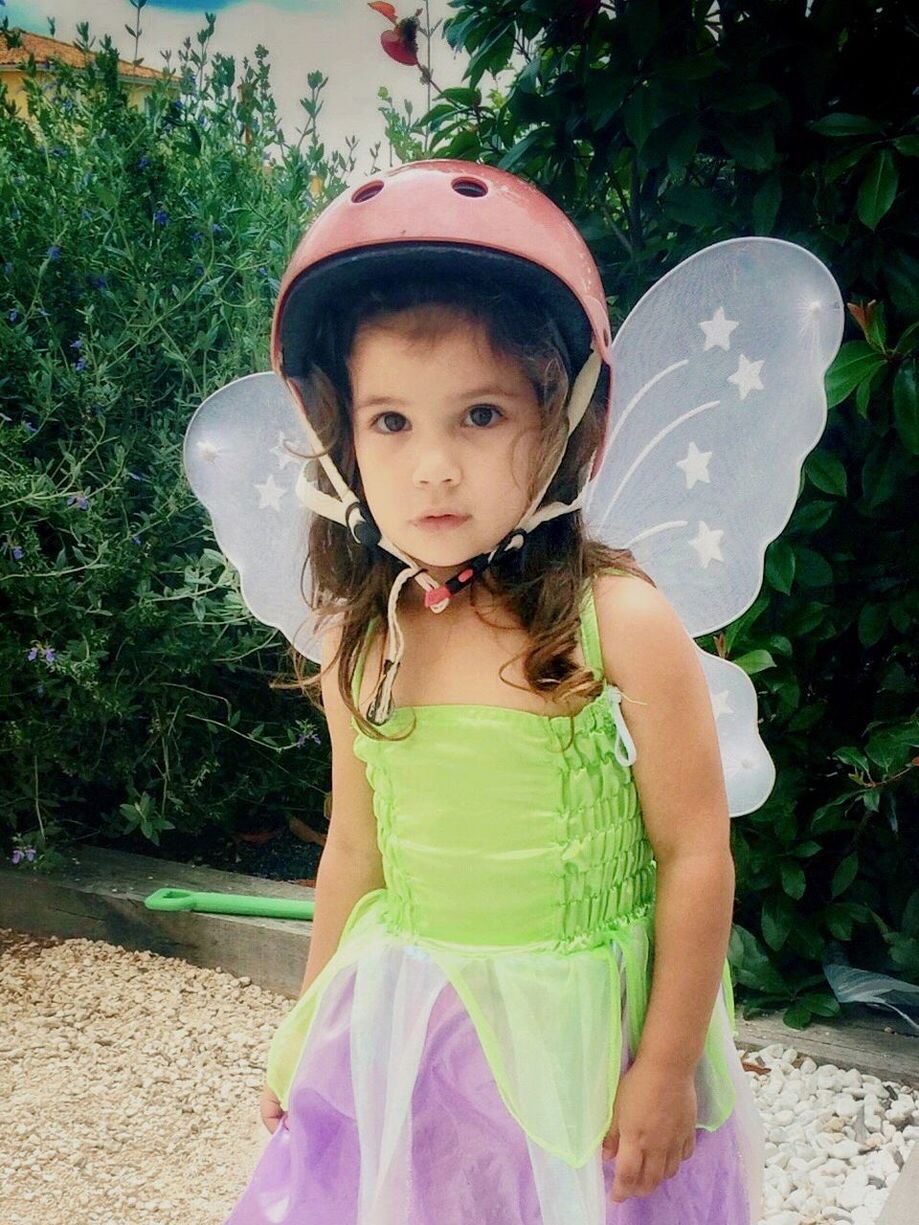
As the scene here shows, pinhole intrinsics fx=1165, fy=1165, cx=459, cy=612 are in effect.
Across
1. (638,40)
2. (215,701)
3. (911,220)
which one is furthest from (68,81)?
(911,220)

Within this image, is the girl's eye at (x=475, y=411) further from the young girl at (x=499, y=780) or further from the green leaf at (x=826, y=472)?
the green leaf at (x=826, y=472)

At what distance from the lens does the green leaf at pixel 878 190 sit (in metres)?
1.63

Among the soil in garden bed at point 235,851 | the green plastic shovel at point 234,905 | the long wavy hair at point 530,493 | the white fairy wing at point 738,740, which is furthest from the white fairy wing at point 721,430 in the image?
the soil in garden bed at point 235,851

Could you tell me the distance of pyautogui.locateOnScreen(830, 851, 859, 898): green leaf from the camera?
196 cm

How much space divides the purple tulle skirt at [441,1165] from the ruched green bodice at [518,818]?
9cm

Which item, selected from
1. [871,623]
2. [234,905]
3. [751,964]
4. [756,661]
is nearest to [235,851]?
[234,905]

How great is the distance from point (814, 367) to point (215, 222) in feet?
6.37

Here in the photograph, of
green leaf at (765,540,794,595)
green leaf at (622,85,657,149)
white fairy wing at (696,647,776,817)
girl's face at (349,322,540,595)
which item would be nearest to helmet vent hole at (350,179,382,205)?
girl's face at (349,322,540,595)

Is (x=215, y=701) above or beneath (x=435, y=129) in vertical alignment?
beneath

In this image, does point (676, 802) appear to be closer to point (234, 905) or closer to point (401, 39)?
point (401, 39)

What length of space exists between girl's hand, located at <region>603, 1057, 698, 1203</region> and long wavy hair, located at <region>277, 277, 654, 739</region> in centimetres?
34

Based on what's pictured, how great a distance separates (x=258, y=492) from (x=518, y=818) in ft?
1.83

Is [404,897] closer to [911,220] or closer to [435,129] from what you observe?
[911,220]

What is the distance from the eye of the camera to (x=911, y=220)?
173 cm
